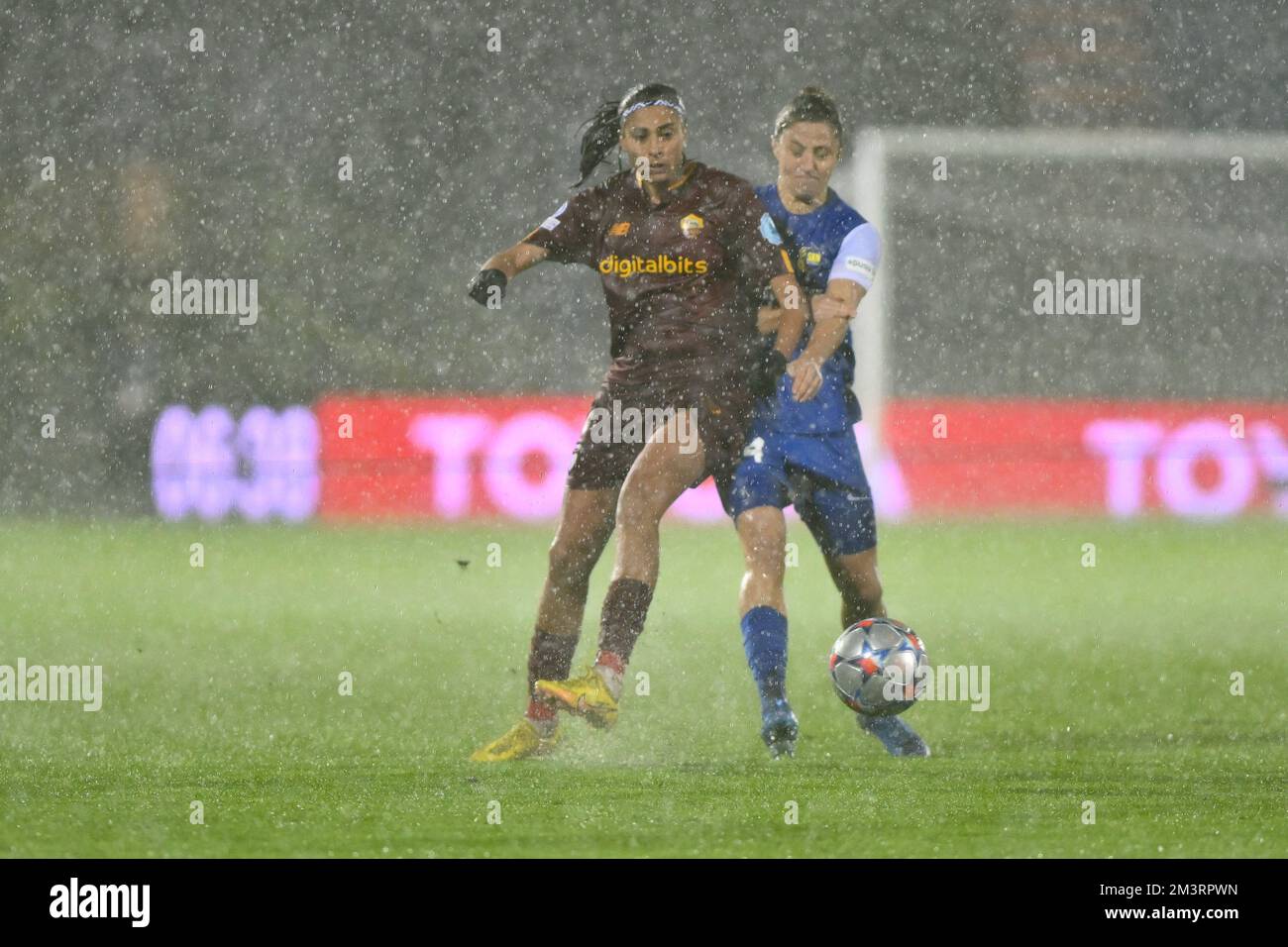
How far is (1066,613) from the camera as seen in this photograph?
12188 mm

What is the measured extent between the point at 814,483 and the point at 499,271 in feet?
4.07

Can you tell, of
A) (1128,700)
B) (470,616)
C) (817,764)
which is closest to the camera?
(817,764)

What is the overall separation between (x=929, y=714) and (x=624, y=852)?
2.99 metres

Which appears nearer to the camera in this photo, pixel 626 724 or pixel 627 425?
pixel 627 425

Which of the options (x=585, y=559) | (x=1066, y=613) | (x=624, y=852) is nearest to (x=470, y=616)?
(x=1066, y=613)

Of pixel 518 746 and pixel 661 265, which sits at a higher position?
pixel 661 265

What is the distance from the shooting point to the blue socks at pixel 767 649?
20.8ft

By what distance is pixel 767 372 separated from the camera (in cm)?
656

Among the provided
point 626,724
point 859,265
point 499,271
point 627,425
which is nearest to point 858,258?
point 859,265

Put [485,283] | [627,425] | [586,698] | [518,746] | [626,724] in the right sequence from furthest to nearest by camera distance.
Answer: [626,724] < [627,425] < [518,746] < [485,283] < [586,698]

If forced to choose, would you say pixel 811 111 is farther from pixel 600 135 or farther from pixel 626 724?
pixel 626 724

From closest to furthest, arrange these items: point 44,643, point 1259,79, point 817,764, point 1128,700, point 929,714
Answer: point 817,764
point 929,714
point 1128,700
point 44,643
point 1259,79

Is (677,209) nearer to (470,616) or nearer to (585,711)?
(585,711)

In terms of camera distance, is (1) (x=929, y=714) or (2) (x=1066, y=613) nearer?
(1) (x=929, y=714)
